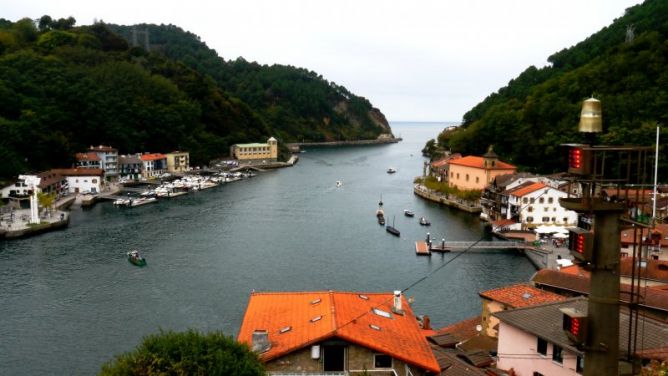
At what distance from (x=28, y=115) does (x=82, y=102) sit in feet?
41.1

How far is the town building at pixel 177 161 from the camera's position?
6619cm

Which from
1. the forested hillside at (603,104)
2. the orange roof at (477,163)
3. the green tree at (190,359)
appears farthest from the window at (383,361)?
the forested hillside at (603,104)

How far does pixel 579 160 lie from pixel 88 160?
2212 inches

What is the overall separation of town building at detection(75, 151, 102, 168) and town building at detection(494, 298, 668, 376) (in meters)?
51.4

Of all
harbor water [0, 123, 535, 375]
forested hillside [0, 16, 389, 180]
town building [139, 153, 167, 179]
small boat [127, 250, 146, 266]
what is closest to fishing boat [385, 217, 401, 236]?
harbor water [0, 123, 535, 375]

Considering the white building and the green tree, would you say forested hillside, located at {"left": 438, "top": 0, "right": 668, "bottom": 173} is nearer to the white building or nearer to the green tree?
the white building

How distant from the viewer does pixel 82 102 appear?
64750mm

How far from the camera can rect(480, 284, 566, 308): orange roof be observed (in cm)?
1494

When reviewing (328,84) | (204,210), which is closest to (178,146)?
(204,210)

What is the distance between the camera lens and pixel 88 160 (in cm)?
5469

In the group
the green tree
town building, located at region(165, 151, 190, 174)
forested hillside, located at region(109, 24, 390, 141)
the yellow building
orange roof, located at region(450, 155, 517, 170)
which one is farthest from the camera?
forested hillside, located at region(109, 24, 390, 141)

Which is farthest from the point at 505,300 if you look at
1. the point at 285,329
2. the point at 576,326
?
the point at 576,326

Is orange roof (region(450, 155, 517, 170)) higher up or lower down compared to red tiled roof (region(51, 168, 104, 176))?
higher up

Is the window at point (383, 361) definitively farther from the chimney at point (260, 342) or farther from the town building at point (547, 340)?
the town building at point (547, 340)
